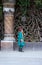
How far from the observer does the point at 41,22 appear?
13031 millimetres

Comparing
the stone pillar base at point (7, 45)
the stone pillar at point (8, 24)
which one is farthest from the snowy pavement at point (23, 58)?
the stone pillar at point (8, 24)

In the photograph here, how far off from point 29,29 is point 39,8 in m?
1.06

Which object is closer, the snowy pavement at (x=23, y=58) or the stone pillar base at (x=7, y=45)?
the snowy pavement at (x=23, y=58)

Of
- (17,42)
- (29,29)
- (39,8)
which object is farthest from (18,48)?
(39,8)

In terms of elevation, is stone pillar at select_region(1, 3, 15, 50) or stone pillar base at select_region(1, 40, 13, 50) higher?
stone pillar at select_region(1, 3, 15, 50)

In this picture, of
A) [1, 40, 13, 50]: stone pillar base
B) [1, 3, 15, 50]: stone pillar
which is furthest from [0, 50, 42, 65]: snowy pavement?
[1, 3, 15, 50]: stone pillar

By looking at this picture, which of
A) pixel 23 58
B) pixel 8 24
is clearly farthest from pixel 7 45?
pixel 23 58

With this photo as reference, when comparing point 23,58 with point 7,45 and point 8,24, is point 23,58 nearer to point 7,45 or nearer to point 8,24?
point 7,45

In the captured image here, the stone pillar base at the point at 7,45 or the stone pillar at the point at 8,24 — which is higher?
the stone pillar at the point at 8,24

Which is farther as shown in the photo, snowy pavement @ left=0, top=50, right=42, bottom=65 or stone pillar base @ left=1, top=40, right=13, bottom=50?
stone pillar base @ left=1, top=40, right=13, bottom=50

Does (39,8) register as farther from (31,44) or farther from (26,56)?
(26,56)

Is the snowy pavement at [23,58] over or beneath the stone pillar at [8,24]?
beneath

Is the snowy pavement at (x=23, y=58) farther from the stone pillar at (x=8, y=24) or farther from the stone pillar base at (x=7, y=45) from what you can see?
the stone pillar at (x=8, y=24)

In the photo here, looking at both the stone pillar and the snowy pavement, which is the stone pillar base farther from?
the snowy pavement
